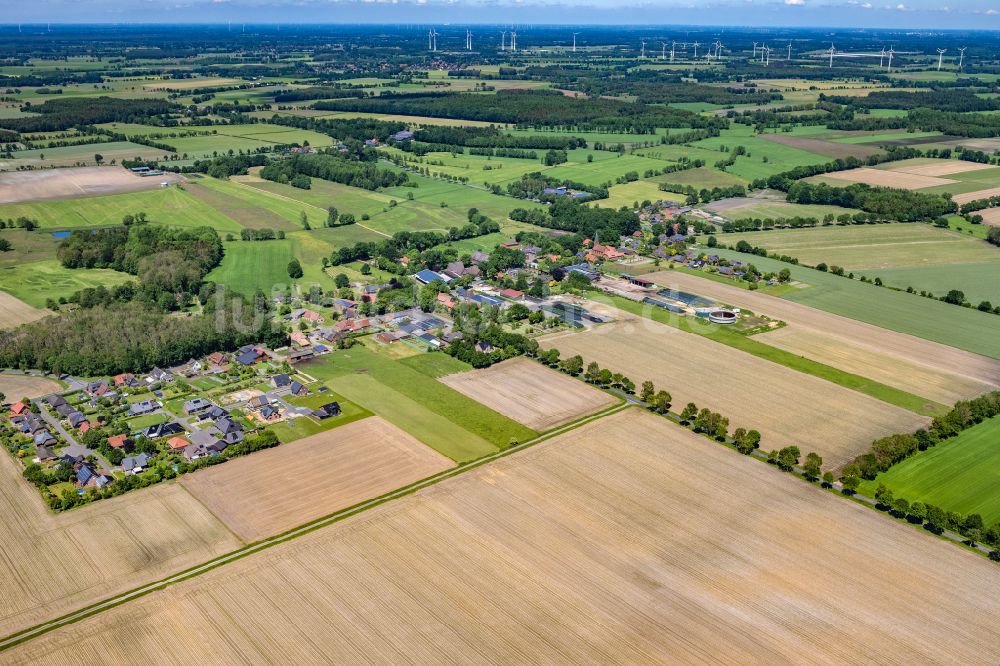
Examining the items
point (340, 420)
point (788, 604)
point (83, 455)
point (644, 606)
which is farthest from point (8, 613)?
point (788, 604)

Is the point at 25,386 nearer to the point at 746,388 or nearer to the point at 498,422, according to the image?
the point at 498,422

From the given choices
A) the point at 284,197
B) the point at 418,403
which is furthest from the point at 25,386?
the point at 284,197

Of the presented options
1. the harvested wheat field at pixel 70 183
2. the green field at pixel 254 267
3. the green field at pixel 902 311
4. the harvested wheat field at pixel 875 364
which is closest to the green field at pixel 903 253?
the green field at pixel 902 311

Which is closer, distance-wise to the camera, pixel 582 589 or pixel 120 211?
pixel 582 589

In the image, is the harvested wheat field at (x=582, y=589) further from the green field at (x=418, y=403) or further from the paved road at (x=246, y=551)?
the green field at (x=418, y=403)

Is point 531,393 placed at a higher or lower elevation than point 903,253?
lower

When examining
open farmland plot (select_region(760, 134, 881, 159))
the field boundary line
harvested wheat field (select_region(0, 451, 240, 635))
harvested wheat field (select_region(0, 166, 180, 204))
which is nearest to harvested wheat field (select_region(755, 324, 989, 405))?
harvested wheat field (select_region(0, 451, 240, 635))
